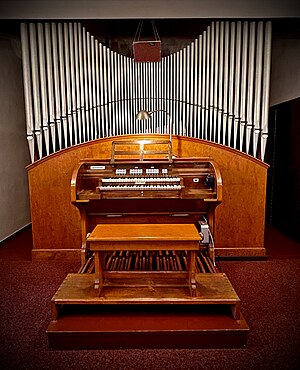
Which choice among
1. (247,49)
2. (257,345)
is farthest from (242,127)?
(257,345)

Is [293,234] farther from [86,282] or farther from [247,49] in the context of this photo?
[86,282]

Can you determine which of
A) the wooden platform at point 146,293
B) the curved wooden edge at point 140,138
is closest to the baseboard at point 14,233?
the curved wooden edge at point 140,138

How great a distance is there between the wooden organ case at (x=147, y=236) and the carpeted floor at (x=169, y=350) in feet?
0.56

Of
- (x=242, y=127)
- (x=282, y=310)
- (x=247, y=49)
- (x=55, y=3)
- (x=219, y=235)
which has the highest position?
(x=55, y=3)

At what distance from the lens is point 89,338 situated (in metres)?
2.37

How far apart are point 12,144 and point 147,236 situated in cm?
364

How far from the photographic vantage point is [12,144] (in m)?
5.20

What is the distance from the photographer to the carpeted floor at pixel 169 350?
2.21 m

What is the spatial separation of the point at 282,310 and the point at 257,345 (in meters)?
0.65

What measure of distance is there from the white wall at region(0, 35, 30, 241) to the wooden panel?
1051 millimetres

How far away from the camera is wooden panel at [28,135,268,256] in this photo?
4.15m

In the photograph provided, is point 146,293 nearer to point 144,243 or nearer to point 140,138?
point 144,243

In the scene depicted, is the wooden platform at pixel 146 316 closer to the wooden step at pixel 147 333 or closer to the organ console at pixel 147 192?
the wooden step at pixel 147 333

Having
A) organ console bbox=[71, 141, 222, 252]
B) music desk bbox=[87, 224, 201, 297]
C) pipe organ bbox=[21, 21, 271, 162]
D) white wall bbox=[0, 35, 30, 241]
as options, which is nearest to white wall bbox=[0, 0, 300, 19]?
pipe organ bbox=[21, 21, 271, 162]
